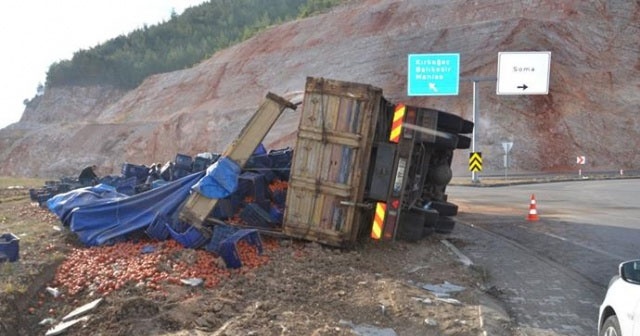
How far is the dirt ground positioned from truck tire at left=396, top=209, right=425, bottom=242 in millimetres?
537

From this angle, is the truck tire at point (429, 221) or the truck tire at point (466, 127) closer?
the truck tire at point (429, 221)

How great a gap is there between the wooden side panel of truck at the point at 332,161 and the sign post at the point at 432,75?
75.6ft

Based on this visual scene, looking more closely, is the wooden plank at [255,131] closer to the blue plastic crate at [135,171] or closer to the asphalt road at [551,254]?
the asphalt road at [551,254]

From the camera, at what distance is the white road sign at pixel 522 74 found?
31406 millimetres

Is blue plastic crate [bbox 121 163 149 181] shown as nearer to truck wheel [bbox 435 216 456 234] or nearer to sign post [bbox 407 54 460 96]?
truck wheel [bbox 435 216 456 234]

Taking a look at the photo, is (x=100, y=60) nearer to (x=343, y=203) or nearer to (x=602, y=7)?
(x=602, y=7)

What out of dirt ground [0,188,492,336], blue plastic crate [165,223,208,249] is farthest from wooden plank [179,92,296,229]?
dirt ground [0,188,492,336]

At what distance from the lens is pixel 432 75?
3075cm

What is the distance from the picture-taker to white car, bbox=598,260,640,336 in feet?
12.6

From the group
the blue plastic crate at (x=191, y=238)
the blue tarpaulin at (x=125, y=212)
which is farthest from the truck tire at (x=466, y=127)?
the blue plastic crate at (x=191, y=238)

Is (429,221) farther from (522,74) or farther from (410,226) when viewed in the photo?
(522,74)

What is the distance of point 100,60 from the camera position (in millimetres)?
78875

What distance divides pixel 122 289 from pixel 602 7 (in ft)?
158

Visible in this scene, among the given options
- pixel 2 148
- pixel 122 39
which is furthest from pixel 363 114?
pixel 122 39
